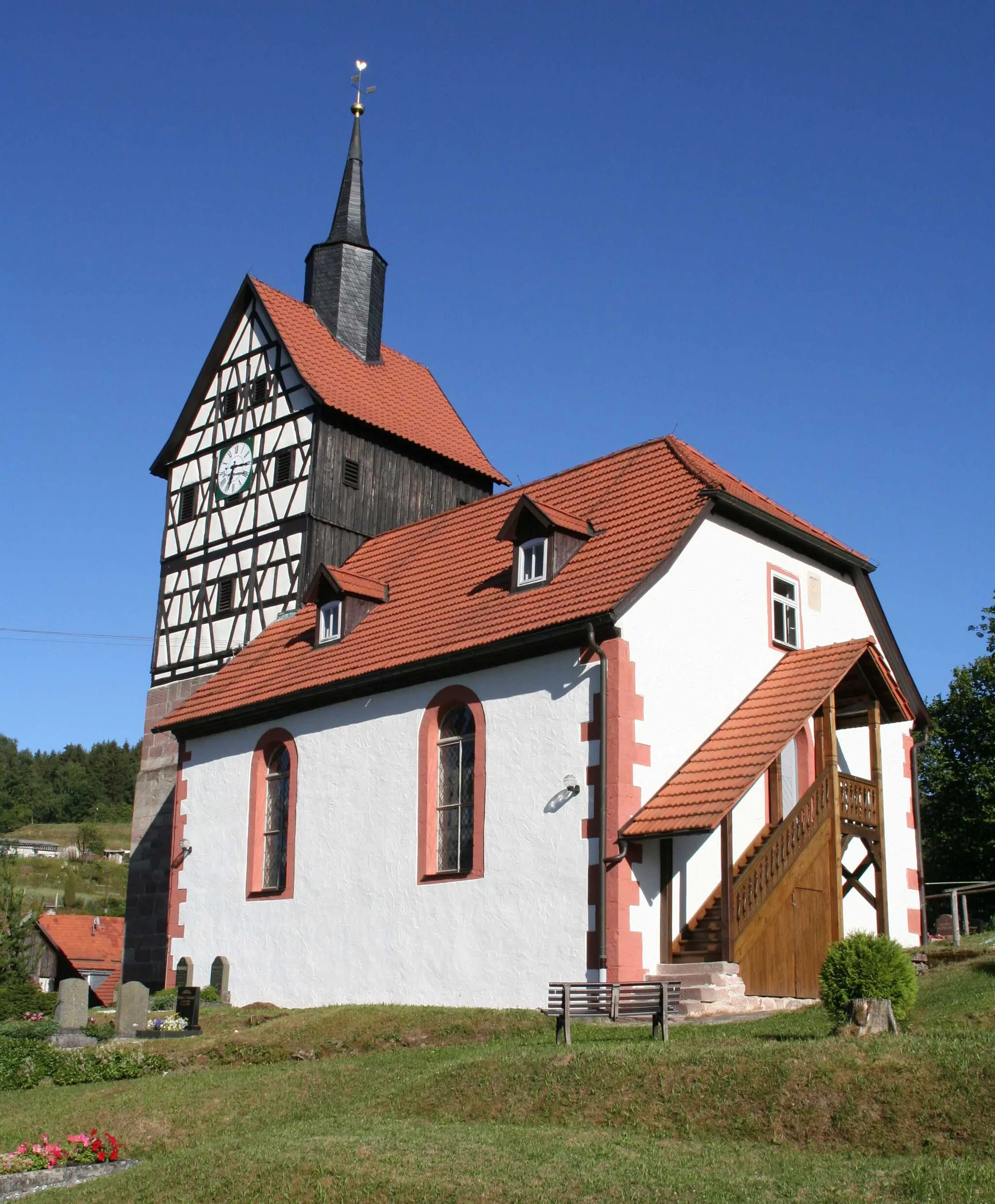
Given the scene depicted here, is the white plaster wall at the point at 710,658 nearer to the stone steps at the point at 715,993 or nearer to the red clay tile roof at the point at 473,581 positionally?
the stone steps at the point at 715,993

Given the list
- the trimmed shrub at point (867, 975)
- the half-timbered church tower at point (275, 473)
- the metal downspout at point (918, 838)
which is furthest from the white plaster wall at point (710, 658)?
the half-timbered church tower at point (275, 473)

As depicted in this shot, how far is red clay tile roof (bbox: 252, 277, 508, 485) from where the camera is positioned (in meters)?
29.8

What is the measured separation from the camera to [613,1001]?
14.8 m

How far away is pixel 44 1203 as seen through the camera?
35.3 feet

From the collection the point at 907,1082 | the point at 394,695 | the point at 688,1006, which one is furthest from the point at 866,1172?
the point at 394,695

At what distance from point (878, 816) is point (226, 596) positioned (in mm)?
15233

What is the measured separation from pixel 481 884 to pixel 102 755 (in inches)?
5011

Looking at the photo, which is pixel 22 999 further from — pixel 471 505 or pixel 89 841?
pixel 89 841

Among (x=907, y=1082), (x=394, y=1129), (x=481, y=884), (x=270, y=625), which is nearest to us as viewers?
(x=907, y=1082)

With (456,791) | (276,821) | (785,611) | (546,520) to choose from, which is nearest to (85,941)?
(276,821)

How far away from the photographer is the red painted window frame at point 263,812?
74.7 ft

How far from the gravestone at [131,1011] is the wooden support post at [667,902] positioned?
7.13 metres

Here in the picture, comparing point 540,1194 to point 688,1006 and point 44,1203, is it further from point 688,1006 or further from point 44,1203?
point 688,1006

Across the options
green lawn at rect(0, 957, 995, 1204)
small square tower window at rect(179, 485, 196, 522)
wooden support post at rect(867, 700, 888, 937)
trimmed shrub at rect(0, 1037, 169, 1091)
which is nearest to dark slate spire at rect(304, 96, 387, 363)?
small square tower window at rect(179, 485, 196, 522)
